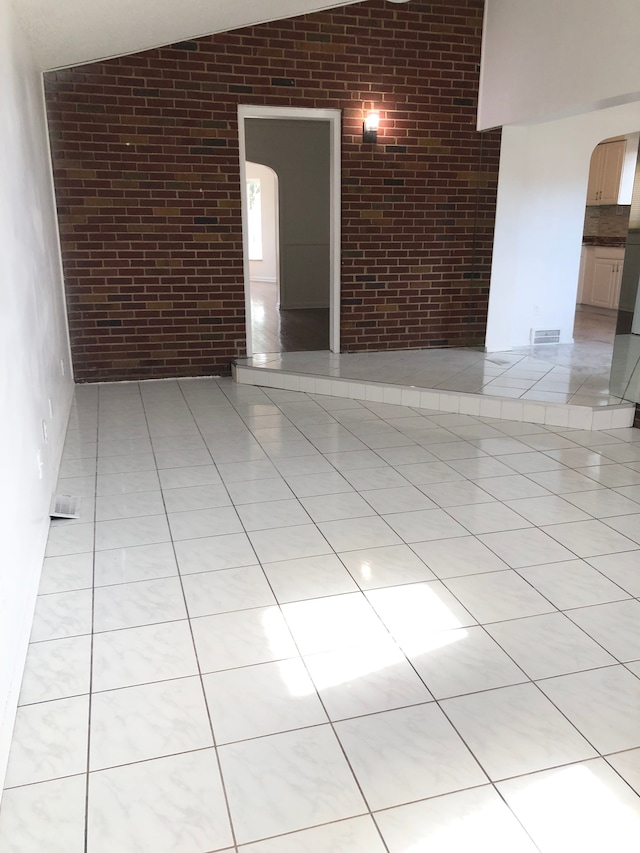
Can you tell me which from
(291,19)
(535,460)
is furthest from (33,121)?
(535,460)

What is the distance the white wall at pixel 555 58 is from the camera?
4027 mm

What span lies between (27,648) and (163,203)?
165 inches

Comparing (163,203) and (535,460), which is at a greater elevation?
(163,203)

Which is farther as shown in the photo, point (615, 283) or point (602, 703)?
point (615, 283)

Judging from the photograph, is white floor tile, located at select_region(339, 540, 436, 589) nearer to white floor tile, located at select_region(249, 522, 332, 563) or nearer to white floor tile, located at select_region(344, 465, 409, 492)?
white floor tile, located at select_region(249, 522, 332, 563)

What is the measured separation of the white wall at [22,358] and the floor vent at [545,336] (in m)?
4.18

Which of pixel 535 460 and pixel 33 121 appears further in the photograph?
pixel 33 121

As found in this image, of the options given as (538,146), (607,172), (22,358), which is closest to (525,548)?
(22,358)

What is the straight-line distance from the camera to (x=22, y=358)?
8.88 ft

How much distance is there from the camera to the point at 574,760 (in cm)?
172

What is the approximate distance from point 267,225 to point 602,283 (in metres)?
5.91

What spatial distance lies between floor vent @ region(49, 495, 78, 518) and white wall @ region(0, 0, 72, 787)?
0.07 metres

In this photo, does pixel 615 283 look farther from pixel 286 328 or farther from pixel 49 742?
pixel 49 742

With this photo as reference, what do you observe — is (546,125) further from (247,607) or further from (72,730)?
(72,730)
